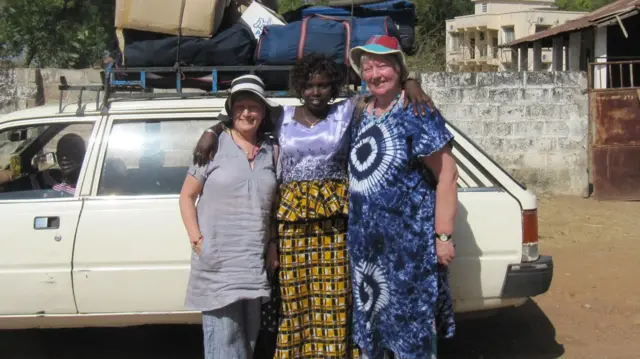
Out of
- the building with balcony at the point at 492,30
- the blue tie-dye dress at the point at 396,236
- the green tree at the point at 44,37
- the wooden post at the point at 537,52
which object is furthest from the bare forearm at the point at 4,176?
the building with balcony at the point at 492,30

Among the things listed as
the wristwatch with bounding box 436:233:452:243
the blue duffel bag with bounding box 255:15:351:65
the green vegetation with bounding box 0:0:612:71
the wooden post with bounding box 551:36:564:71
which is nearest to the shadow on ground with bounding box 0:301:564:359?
the wristwatch with bounding box 436:233:452:243

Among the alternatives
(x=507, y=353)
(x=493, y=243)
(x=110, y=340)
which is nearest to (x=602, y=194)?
(x=507, y=353)

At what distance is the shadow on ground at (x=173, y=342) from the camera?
14.4 feet

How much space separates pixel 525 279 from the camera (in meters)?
3.71

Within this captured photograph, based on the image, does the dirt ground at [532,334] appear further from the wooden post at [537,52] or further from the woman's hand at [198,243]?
the wooden post at [537,52]

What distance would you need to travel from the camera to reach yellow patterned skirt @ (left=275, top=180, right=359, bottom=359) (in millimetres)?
3039

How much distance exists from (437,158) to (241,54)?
1675mm

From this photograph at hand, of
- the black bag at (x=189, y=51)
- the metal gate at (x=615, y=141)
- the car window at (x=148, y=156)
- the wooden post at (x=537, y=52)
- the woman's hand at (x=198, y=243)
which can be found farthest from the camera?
the wooden post at (x=537, y=52)

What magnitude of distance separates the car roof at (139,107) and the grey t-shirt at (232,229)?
92cm

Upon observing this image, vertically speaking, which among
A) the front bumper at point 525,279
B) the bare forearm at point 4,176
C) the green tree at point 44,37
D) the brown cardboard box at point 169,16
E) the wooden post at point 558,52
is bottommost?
the front bumper at point 525,279

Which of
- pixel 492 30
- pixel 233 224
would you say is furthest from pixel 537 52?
pixel 492 30

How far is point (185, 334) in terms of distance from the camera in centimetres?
474

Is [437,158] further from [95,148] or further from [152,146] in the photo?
[95,148]

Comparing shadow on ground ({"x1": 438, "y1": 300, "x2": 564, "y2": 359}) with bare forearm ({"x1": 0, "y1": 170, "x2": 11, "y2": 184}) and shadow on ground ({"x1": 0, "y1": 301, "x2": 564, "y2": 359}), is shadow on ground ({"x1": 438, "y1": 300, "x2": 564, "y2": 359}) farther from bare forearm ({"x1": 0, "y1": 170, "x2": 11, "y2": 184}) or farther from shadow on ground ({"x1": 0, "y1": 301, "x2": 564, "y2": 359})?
bare forearm ({"x1": 0, "y1": 170, "x2": 11, "y2": 184})
